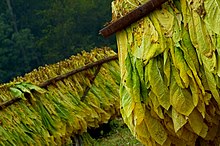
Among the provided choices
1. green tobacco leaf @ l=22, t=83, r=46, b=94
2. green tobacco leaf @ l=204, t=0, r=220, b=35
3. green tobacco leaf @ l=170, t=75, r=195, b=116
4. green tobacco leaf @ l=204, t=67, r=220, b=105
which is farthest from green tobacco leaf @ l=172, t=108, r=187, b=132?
green tobacco leaf @ l=22, t=83, r=46, b=94

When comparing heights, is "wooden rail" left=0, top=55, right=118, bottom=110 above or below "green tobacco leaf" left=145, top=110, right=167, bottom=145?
above

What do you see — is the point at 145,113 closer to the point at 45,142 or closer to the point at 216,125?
the point at 216,125

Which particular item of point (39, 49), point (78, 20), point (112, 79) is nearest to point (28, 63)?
point (39, 49)

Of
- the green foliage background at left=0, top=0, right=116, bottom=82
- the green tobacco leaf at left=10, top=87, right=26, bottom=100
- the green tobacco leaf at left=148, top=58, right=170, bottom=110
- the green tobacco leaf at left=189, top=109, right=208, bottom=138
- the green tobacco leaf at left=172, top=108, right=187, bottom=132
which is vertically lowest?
the green tobacco leaf at left=189, top=109, right=208, bottom=138

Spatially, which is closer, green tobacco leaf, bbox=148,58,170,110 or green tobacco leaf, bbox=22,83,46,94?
green tobacco leaf, bbox=148,58,170,110

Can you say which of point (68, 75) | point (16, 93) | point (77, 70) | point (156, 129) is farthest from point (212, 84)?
point (77, 70)

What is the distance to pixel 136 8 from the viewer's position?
1.50m

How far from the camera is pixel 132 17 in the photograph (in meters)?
1.52

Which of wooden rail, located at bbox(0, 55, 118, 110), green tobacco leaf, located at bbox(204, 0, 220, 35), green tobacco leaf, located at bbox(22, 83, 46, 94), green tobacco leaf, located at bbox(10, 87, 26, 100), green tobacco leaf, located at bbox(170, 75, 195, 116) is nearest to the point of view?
green tobacco leaf, located at bbox(204, 0, 220, 35)

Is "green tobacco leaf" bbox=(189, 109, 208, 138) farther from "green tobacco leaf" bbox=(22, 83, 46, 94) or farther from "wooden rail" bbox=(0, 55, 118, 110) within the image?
"green tobacco leaf" bbox=(22, 83, 46, 94)

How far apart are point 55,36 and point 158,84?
3290 cm

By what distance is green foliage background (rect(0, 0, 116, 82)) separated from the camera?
33000 mm

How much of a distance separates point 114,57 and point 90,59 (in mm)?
424

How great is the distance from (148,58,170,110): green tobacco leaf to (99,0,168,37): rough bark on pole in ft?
0.42
